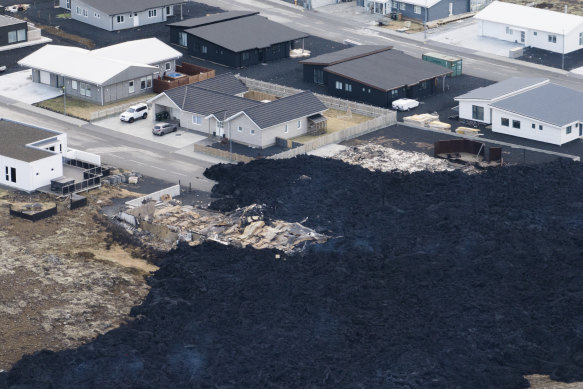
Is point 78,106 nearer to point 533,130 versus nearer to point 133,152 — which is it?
point 133,152

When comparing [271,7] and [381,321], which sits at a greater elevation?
[271,7]

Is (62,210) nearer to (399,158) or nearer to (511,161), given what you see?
(399,158)

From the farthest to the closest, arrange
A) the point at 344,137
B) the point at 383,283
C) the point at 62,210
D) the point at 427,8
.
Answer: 1. the point at 427,8
2. the point at 344,137
3. the point at 62,210
4. the point at 383,283

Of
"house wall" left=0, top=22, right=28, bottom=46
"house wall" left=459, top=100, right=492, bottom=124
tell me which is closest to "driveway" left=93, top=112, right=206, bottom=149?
"house wall" left=459, top=100, right=492, bottom=124

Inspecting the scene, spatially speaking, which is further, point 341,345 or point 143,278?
point 143,278

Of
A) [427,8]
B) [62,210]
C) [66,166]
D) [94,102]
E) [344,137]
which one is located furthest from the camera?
[427,8]

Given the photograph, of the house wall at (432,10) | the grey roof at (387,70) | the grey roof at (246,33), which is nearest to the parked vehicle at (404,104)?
the grey roof at (387,70)

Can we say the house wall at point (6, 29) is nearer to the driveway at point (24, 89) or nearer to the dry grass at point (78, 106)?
the driveway at point (24, 89)

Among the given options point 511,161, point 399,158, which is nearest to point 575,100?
point 511,161
